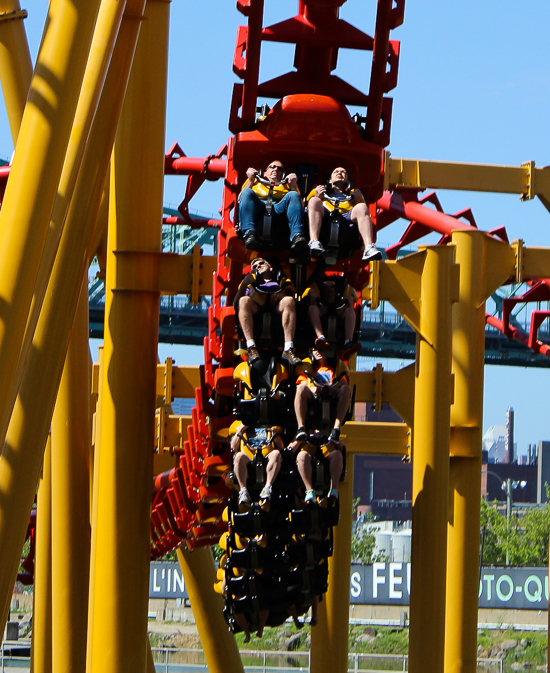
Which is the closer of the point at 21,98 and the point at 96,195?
the point at 96,195

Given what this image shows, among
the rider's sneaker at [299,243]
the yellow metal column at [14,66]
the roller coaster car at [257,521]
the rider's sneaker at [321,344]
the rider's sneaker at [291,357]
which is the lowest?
the roller coaster car at [257,521]

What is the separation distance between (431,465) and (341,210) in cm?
244

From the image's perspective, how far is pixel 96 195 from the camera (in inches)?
222

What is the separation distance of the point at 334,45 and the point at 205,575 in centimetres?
595

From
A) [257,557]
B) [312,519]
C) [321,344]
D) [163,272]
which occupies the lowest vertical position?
[257,557]

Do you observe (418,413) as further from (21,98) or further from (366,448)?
(21,98)

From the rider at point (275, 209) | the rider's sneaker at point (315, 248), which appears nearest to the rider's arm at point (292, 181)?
the rider at point (275, 209)

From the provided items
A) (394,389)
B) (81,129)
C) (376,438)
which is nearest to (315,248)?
(81,129)

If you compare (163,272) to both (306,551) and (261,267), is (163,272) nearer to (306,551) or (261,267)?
(261,267)

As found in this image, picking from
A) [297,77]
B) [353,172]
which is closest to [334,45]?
[297,77]

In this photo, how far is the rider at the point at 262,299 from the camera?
229 inches

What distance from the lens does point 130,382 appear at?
695cm

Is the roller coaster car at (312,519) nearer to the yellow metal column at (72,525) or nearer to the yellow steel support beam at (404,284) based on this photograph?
the yellow steel support beam at (404,284)

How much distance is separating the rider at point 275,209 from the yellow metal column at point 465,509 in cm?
301
